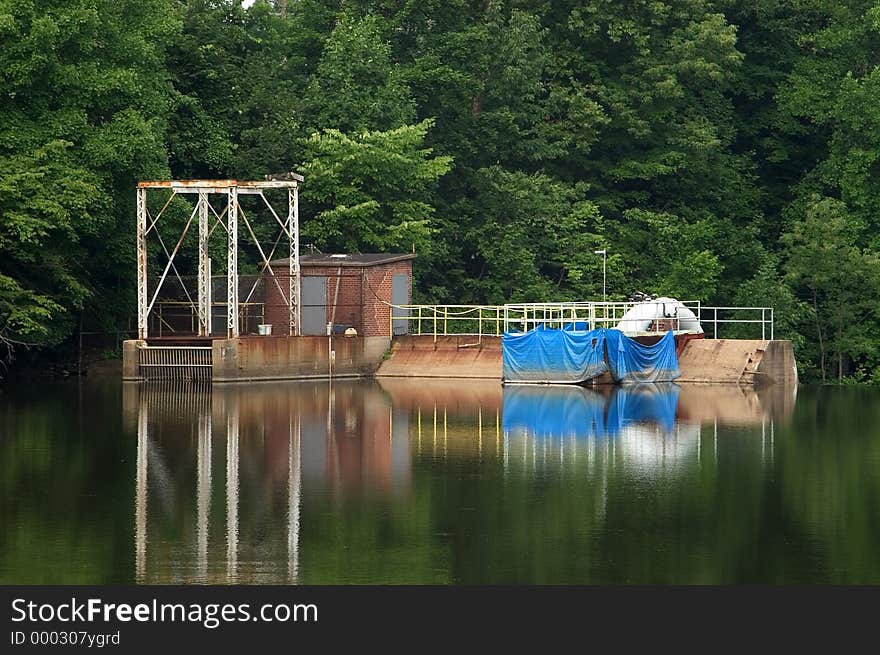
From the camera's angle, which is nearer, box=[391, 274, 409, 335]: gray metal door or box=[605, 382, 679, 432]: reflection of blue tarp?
box=[605, 382, 679, 432]: reflection of blue tarp

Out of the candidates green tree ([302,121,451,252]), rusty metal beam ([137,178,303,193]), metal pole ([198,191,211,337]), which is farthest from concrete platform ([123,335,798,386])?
green tree ([302,121,451,252])

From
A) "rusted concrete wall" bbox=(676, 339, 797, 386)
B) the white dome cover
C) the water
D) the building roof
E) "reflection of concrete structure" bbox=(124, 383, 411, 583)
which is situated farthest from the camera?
the building roof

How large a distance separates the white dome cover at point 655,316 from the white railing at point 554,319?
0.03 metres

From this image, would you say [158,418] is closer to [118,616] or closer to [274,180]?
[274,180]

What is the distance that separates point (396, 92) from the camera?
2926 inches

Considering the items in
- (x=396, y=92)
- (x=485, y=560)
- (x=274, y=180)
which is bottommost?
(x=485, y=560)

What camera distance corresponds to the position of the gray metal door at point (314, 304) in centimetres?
6069

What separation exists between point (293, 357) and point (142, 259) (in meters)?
5.82

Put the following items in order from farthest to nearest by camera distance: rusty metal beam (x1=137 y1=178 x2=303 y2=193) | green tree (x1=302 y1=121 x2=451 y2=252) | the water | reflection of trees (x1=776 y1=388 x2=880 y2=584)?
1. green tree (x1=302 y1=121 x2=451 y2=252)
2. rusty metal beam (x1=137 y1=178 x2=303 y2=193)
3. reflection of trees (x1=776 y1=388 x2=880 y2=584)
4. the water

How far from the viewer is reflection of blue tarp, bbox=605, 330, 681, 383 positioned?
5512 centimetres

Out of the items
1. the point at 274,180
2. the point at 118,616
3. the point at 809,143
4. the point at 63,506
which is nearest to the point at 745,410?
the point at 274,180

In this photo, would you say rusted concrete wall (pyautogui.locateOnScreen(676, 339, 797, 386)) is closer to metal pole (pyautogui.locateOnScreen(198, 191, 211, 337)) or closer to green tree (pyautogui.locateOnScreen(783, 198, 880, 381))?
green tree (pyautogui.locateOnScreen(783, 198, 880, 381))

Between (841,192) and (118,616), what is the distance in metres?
65.2

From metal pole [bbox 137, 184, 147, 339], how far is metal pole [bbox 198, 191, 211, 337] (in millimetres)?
1964
